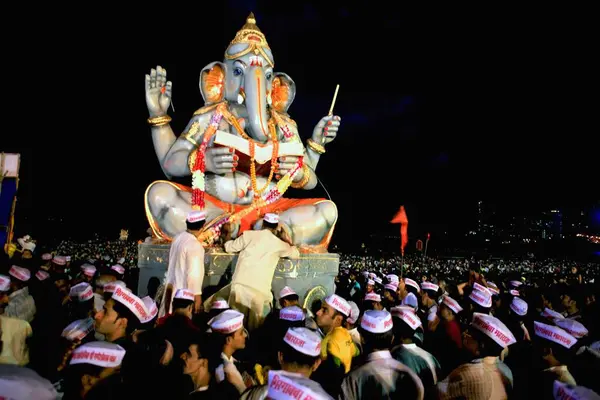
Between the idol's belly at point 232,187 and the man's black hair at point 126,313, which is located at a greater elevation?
the idol's belly at point 232,187

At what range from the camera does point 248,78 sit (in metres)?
7.46

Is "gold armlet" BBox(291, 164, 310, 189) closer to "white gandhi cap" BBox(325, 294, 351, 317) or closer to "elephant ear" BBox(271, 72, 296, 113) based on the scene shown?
"elephant ear" BBox(271, 72, 296, 113)

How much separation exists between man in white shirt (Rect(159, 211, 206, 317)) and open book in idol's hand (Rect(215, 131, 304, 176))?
2367 millimetres

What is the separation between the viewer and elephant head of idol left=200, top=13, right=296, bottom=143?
290 inches

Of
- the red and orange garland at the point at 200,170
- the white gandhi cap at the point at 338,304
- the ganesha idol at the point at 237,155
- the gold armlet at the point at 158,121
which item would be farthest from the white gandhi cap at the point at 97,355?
the gold armlet at the point at 158,121

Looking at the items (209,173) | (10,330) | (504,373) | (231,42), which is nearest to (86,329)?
(10,330)

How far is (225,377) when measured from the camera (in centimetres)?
285

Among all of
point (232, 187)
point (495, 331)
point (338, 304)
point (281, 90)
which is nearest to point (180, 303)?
point (338, 304)

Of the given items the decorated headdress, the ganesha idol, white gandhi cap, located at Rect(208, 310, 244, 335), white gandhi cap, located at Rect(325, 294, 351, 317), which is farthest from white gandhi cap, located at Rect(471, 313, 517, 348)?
the decorated headdress

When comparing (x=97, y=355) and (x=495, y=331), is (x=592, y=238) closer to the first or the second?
(x=495, y=331)

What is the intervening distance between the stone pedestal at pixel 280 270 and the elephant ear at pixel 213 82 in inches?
104

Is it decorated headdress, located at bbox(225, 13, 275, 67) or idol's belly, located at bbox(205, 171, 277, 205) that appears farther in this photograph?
decorated headdress, located at bbox(225, 13, 275, 67)

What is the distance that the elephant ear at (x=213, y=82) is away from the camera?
7.92m

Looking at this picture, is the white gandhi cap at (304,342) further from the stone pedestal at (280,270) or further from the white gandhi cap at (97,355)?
the stone pedestal at (280,270)
